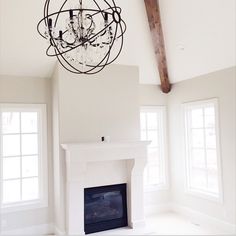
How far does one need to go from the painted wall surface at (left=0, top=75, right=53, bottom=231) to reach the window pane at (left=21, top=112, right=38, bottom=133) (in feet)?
0.74

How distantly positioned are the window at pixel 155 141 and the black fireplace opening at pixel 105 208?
1.16 meters

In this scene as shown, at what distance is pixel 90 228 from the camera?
4.83 m

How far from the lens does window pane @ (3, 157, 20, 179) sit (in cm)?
491

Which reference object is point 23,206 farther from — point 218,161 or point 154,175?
point 218,161

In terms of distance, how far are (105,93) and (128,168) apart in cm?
145

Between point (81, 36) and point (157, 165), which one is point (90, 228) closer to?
point (157, 165)

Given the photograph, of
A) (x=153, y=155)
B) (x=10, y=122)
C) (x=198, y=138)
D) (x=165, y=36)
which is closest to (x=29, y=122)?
(x=10, y=122)

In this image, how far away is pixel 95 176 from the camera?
16.1 feet

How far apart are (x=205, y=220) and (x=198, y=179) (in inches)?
31.5

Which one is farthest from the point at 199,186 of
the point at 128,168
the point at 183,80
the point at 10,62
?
the point at 10,62

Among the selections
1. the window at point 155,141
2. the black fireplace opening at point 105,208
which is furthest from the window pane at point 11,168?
the window at point 155,141

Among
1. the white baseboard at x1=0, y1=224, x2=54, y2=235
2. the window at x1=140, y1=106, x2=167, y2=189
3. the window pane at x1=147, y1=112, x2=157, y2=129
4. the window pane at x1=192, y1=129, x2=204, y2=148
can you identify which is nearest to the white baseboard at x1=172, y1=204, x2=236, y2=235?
the window at x1=140, y1=106, x2=167, y2=189

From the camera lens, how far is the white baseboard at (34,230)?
4.80 m

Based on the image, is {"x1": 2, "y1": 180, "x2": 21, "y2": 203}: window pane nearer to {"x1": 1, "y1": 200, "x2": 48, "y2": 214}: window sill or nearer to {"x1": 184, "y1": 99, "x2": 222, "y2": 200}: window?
{"x1": 1, "y1": 200, "x2": 48, "y2": 214}: window sill
